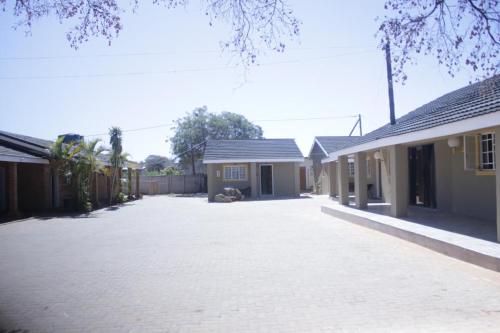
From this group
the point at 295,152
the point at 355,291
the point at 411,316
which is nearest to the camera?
the point at 411,316

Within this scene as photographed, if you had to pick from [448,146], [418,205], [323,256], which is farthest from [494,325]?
[418,205]

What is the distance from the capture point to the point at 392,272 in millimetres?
6809

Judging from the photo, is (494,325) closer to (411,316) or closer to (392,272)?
(411,316)

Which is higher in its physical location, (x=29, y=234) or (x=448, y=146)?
(x=448, y=146)

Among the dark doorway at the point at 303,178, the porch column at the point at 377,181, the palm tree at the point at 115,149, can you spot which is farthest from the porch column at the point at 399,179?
the dark doorway at the point at 303,178

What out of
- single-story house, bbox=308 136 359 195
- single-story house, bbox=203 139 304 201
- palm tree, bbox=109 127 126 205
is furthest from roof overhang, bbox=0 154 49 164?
single-story house, bbox=308 136 359 195

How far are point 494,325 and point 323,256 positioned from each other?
4.02 m

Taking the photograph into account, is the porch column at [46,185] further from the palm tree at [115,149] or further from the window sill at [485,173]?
the window sill at [485,173]

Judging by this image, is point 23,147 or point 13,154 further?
point 23,147

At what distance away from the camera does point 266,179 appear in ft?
97.9

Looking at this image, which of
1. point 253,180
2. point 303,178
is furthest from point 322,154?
point 253,180

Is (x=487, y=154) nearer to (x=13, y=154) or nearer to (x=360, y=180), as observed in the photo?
(x=360, y=180)

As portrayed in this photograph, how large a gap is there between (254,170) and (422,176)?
14.5 metres

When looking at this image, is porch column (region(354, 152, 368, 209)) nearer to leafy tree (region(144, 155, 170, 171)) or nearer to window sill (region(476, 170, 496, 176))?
window sill (region(476, 170, 496, 176))
